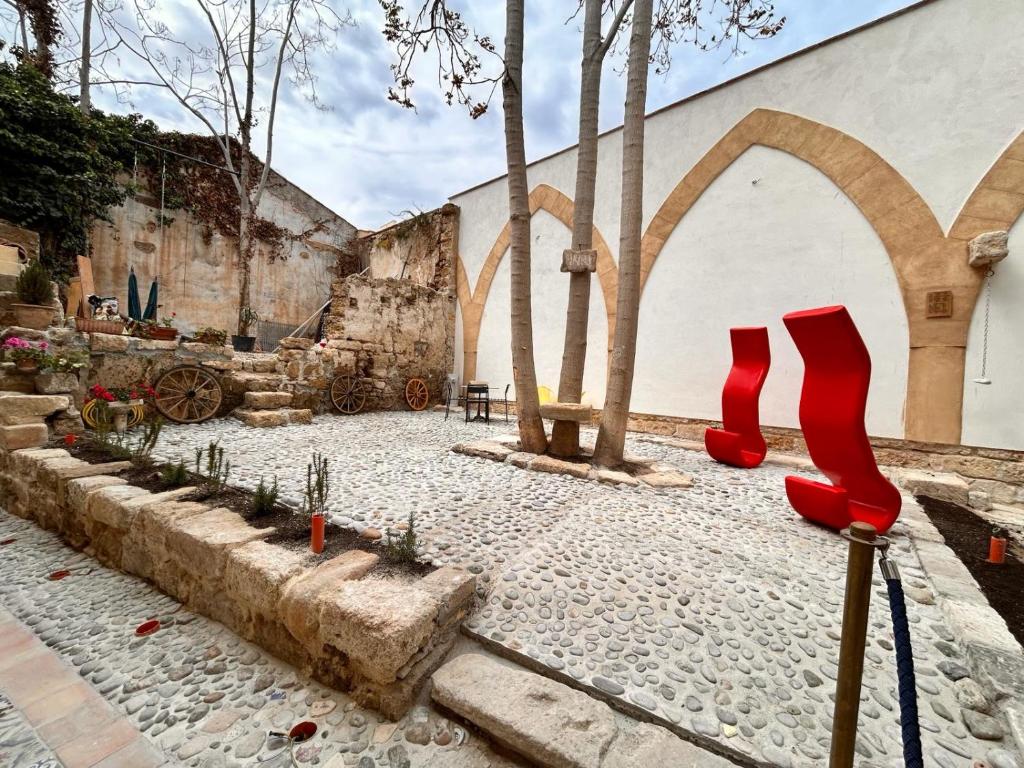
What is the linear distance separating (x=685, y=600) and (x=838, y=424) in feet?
4.92

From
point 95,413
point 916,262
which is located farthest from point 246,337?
point 916,262

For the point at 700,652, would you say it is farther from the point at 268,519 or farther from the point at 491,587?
the point at 268,519

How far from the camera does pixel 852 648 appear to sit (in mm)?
776

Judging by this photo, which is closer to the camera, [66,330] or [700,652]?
[700,652]

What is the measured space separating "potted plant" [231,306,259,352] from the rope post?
27.5 ft

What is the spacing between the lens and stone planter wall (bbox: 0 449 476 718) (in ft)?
3.94

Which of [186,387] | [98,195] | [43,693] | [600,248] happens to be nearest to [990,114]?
[600,248]

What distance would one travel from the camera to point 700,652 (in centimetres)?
133

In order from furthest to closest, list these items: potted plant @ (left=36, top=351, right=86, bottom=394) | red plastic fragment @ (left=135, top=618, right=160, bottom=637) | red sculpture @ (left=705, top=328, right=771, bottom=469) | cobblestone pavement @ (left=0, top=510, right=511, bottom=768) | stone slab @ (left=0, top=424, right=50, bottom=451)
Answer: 1. red sculpture @ (left=705, top=328, right=771, bottom=469)
2. potted plant @ (left=36, top=351, right=86, bottom=394)
3. stone slab @ (left=0, top=424, right=50, bottom=451)
4. red plastic fragment @ (left=135, top=618, right=160, bottom=637)
5. cobblestone pavement @ (left=0, top=510, right=511, bottom=768)

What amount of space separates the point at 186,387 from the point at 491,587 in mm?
5360

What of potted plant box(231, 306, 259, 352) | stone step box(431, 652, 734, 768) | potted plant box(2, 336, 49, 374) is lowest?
stone step box(431, 652, 734, 768)

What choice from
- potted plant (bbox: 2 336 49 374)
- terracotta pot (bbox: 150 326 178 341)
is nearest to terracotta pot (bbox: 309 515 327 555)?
potted plant (bbox: 2 336 49 374)

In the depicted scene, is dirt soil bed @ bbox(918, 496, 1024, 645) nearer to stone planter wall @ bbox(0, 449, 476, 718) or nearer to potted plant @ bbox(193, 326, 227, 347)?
stone planter wall @ bbox(0, 449, 476, 718)

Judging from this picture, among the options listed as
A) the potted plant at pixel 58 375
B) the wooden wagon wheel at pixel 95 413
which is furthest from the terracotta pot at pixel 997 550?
the potted plant at pixel 58 375
